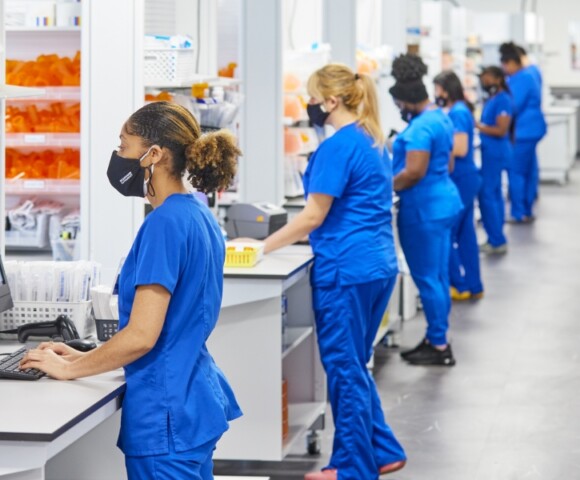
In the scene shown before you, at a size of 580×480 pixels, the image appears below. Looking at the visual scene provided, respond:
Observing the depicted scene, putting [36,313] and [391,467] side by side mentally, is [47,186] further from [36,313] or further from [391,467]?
[391,467]

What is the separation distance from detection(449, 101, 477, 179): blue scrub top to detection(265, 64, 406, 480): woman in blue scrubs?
11.0 ft

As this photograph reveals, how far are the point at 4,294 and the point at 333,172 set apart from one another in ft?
4.64

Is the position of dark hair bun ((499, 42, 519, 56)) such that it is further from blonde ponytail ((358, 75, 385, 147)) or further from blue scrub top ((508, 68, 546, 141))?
blonde ponytail ((358, 75, 385, 147))

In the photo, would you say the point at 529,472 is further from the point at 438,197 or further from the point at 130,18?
the point at 130,18

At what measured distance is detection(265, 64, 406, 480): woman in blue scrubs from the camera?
420cm

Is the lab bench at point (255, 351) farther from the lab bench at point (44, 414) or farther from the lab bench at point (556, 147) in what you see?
the lab bench at point (556, 147)

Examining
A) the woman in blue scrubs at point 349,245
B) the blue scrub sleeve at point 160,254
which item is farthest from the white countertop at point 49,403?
the woman in blue scrubs at point 349,245

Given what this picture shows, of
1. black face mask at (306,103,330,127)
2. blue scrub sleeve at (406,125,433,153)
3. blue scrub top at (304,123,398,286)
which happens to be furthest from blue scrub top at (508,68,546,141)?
blue scrub top at (304,123,398,286)

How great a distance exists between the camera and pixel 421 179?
5906 mm

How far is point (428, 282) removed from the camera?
240 inches

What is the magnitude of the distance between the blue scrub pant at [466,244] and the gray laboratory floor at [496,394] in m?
0.19

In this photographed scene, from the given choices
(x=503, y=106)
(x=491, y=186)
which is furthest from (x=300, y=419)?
(x=491, y=186)

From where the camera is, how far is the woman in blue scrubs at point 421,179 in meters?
5.86

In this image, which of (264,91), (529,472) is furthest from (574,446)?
(264,91)
